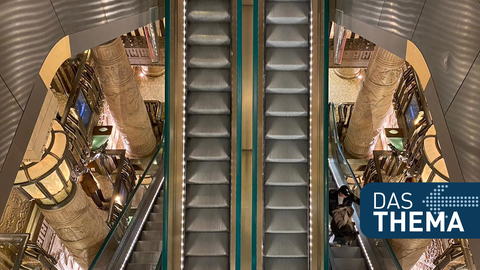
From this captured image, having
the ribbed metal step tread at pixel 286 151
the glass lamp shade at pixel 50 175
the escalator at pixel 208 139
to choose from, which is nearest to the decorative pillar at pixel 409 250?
the ribbed metal step tread at pixel 286 151

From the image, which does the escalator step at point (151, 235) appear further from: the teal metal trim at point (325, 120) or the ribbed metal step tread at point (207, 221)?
the teal metal trim at point (325, 120)

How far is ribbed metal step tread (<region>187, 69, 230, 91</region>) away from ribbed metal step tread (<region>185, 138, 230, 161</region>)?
2.21ft

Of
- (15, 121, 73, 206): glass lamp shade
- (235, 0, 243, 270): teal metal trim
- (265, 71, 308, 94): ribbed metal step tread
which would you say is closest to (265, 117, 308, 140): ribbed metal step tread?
(265, 71, 308, 94): ribbed metal step tread

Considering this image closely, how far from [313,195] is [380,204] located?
267cm

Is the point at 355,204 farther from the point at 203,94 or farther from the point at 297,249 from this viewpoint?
the point at 203,94

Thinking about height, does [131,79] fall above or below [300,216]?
above

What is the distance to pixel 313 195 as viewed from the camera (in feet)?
19.2

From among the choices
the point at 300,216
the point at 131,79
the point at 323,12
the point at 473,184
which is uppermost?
the point at 131,79

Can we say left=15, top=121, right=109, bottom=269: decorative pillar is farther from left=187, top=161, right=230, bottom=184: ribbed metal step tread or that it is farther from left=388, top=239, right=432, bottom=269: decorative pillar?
left=388, top=239, right=432, bottom=269: decorative pillar

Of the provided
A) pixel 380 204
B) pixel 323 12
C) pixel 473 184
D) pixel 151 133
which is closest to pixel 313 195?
pixel 323 12

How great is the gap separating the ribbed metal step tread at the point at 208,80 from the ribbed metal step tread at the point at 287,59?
57 centimetres

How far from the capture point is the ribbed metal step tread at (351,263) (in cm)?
588

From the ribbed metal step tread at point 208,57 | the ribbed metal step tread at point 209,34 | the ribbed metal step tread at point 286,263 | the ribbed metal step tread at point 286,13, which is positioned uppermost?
the ribbed metal step tread at point 286,13

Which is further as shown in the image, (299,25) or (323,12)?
(299,25)
